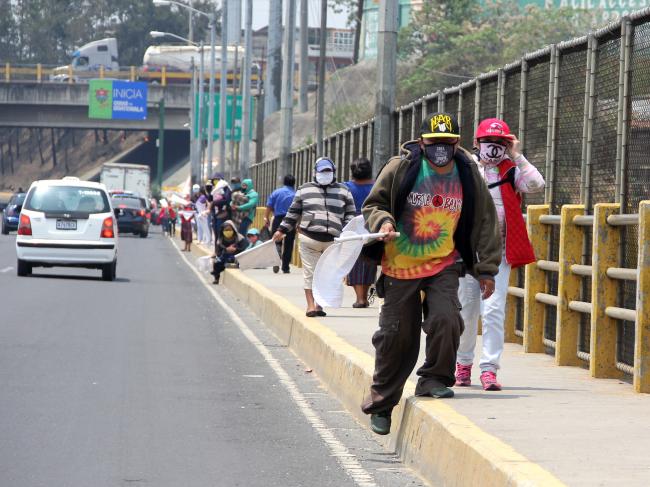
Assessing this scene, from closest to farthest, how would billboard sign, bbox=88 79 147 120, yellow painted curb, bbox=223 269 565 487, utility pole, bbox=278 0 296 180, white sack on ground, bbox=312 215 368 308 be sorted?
yellow painted curb, bbox=223 269 565 487, white sack on ground, bbox=312 215 368 308, utility pole, bbox=278 0 296 180, billboard sign, bbox=88 79 147 120

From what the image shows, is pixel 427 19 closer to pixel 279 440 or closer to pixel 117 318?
pixel 117 318

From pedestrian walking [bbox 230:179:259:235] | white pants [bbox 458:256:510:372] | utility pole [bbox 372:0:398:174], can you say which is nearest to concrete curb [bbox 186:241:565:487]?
white pants [bbox 458:256:510:372]

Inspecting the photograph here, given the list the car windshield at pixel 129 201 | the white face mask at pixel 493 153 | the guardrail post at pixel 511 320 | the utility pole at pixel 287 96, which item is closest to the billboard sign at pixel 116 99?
the car windshield at pixel 129 201

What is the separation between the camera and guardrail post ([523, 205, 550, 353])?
44.3 feet

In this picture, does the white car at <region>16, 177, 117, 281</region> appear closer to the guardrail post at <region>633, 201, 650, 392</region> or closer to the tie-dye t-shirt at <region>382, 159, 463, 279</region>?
the guardrail post at <region>633, 201, 650, 392</region>

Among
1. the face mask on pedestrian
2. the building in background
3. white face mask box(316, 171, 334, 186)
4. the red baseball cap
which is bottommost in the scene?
white face mask box(316, 171, 334, 186)

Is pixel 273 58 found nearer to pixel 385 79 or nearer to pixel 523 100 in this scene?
pixel 385 79

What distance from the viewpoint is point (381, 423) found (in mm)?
9266

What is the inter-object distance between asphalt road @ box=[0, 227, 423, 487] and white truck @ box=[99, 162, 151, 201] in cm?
6868

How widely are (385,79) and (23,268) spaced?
9482 millimetres

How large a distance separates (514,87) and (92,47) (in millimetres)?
107938

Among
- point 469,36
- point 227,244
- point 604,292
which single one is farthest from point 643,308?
point 469,36

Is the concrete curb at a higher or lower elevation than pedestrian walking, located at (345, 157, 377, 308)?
lower

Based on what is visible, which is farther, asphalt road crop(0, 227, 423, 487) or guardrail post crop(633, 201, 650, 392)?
guardrail post crop(633, 201, 650, 392)
